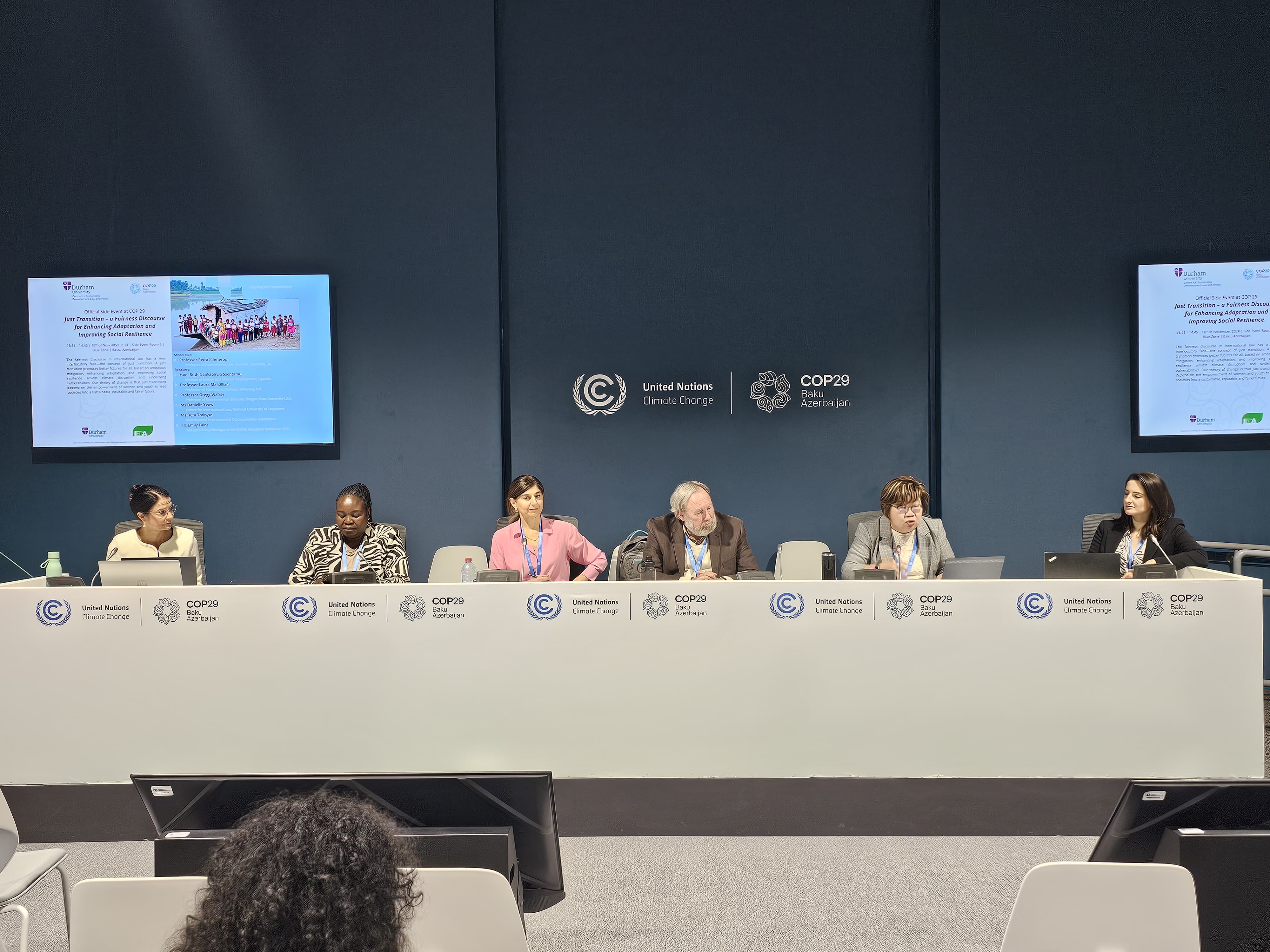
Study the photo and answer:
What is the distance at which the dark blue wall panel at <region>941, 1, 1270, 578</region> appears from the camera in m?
5.45

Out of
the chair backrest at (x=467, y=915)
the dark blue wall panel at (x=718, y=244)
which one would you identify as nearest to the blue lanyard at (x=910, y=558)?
the dark blue wall panel at (x=718, y=244)

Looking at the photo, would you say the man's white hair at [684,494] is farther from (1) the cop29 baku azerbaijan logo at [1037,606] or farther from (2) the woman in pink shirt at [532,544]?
(1) the cop29 baku azerbaijan logo at [1037,606]

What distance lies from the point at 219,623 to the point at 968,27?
534cm

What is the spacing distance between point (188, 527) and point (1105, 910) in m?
4.97

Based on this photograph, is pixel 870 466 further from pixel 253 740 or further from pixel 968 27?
pixel 253 740

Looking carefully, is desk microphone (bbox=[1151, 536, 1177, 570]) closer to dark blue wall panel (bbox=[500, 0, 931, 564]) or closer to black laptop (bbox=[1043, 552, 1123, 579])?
black laptop (bbox=[1043, 552, 1123, 579])

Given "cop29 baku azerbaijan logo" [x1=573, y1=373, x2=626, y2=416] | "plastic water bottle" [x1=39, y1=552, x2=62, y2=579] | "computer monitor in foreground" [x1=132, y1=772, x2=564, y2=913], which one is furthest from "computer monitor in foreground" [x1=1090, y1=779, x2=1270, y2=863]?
"cop29 baku azerbaijan logo" [x1=573, y1=373, x2=626, y2=416]

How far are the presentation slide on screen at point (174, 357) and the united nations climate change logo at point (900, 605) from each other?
12.0 ft

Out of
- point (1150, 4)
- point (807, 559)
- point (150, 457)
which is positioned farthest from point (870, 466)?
point (150, 457)

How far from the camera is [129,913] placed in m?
1.46

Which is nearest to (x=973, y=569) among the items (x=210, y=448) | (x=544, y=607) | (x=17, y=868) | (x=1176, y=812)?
(x=544, y=607)

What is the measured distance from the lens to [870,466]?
5617 millimetres

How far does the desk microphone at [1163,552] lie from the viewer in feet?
11.7

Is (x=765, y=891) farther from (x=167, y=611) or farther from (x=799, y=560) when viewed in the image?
(x=167, y=611)
